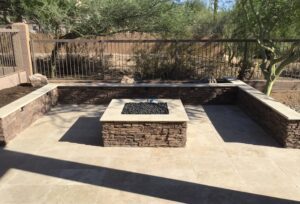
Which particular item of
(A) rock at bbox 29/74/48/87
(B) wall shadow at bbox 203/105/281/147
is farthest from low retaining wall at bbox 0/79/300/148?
(A) rock at bbox 29/74/48/87

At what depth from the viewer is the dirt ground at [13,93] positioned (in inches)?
261

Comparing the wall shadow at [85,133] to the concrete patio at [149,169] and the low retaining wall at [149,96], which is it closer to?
the concrete patio at [149,169]

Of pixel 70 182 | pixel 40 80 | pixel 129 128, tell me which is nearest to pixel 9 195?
pixel 70 182

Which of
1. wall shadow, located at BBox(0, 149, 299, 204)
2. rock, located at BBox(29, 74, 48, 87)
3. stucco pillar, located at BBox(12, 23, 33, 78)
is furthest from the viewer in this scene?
stucco pillar, located at BBox(12, 23, 33, 78)

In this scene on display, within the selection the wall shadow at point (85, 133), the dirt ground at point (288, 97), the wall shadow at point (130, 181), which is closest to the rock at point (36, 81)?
the wall shadow at point (85, 133)

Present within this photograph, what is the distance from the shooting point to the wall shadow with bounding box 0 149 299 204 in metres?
3.54

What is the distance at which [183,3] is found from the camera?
10586 millimetres

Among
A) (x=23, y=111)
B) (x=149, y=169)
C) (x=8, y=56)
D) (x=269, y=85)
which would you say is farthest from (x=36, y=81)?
(x=269, y=85)

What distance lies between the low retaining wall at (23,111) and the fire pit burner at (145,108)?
6.51ft

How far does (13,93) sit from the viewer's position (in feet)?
24.0

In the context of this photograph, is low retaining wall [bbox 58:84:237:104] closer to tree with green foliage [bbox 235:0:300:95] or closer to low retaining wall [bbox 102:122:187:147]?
tree with green foliage [bbox 235:0:300:95]

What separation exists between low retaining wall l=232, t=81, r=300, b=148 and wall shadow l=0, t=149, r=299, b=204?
5.82 ft

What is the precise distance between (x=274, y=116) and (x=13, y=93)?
19.3 ft

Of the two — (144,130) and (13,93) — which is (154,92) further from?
(13,93)
